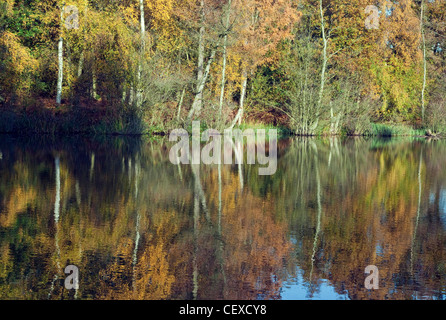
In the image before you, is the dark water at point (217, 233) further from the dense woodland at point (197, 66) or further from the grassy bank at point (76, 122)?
the dense woodland at point (197, 66)

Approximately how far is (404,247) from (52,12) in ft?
103

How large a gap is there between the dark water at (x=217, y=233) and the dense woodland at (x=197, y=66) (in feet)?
60.6

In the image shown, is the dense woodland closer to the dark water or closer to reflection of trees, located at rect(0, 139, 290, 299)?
Result: the dark water

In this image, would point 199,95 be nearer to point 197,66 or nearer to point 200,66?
point 200,66

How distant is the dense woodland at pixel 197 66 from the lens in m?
35.2

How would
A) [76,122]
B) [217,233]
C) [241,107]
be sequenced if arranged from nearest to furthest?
[217,233], [76,122], [241,107]

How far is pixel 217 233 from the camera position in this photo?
908 cm

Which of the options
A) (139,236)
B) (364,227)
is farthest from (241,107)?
(139,236)

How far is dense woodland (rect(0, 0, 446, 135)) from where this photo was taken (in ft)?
116

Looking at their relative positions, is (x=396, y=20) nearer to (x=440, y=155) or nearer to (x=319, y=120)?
(x=319, y=120)

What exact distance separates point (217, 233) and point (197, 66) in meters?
32.6

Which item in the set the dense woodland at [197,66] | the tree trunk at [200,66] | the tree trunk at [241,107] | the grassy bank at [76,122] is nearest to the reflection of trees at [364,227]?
the grassy bank at [76,122]

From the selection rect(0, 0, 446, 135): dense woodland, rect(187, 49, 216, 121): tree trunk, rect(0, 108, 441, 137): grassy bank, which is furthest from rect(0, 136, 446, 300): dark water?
rect(187, 49, 216, 121): tree trunk

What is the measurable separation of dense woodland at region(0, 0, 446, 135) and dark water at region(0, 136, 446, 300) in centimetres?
1846
